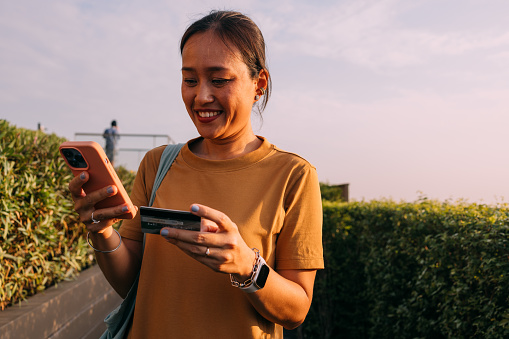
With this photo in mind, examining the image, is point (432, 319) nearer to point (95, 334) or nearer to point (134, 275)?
point (134, 275)

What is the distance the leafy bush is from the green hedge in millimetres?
3944

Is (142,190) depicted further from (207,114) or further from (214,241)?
(214,241)

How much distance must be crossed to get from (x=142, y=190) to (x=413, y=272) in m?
4.01

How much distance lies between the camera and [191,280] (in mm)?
1791

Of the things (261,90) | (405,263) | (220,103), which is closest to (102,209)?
(220,103)

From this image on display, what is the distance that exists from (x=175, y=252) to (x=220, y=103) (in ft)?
2.11

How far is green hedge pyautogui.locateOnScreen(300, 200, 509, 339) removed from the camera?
3742mm

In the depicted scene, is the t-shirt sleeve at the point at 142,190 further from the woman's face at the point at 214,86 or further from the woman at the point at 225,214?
the woman's face at the point at 214,86

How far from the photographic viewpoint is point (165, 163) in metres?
2.04

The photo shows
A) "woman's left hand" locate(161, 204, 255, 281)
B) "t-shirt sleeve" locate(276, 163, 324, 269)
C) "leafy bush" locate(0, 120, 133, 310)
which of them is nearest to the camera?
"woman's left hand" locate(161, 204, 255, 281)

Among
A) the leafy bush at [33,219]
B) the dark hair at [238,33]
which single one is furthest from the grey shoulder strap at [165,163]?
the leafy bush at [33,219]

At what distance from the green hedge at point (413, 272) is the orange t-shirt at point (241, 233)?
2472 millimetres

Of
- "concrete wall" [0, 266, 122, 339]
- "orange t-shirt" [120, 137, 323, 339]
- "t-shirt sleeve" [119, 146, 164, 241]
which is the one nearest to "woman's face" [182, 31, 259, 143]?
"orange t-shirt" [120, 137, 323, 339]

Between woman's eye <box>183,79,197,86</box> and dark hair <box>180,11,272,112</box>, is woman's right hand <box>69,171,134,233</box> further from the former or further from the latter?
dark hair <box>180,11,272,112</box>
